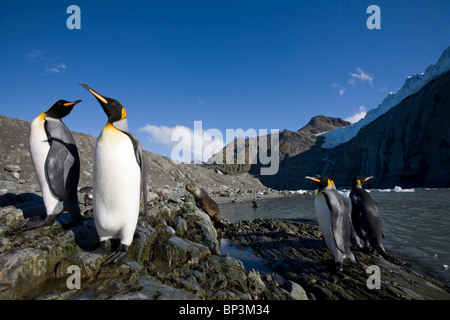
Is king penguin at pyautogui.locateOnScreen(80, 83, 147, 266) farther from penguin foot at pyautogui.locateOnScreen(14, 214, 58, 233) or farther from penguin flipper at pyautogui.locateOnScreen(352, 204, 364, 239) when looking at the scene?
penguin flipper at pyautogui.locateOnScreen(352, 204, 364, 239)

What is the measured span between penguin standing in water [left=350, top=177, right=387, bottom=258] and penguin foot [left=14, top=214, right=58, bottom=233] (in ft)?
22.0

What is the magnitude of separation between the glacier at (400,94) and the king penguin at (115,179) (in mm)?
54635

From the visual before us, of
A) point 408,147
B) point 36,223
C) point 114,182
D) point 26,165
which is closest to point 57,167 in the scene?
point 36,223

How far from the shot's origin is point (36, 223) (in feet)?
10.8

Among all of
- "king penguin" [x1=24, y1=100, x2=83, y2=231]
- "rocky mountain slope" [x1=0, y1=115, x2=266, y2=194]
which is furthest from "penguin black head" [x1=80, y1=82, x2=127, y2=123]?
"rocky mountain slope" [x1=0, y1=115, x2=266, y2=194]

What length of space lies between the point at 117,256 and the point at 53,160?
1859mm

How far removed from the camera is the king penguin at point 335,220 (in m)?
4.50

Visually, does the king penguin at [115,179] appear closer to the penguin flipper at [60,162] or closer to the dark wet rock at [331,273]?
the penguin flipper at [60,162]

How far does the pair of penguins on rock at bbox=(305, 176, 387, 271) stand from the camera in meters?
4.56

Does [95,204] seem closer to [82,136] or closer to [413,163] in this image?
[82,136]

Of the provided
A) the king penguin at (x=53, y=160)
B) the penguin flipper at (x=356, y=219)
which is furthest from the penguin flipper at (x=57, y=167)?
the penguin flipper at (x=356, y=219)

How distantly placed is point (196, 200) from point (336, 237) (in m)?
5.74

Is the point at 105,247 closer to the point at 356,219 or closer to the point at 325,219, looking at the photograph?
the point at 325,219
